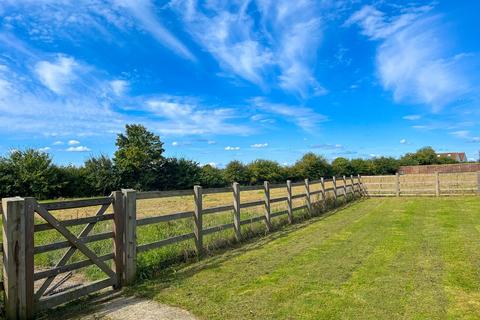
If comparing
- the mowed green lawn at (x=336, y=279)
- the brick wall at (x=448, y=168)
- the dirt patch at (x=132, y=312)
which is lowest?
the mowed green lawn at (x=336, y=279)

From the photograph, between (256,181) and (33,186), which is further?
(256,181)

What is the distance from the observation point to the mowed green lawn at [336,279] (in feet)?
13.6

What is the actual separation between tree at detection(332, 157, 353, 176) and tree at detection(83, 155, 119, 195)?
30.2m

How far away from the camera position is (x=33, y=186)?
2947cm

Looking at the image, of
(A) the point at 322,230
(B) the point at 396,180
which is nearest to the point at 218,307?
(A) the point at 322,230

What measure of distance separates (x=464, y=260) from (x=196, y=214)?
4.86 metres

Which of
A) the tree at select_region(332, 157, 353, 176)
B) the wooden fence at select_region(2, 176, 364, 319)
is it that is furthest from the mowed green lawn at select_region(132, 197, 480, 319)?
the tree at select_region(332, 157, 353, 176)

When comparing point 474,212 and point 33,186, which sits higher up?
point 33,186

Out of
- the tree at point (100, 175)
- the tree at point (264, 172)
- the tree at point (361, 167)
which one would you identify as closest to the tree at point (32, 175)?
the tree at point (100, 175)

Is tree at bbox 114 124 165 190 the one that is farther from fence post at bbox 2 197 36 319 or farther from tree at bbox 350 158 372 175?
fence post at bbox 2 197 36 319

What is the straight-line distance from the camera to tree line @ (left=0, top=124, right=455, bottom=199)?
29.7 meters

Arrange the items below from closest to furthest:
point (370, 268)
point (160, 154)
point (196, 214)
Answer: point (370, 268), point (196, 214), point (160, 154)

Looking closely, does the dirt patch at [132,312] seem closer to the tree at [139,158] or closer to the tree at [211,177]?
the tree at [139,158]

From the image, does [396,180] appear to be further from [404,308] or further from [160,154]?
[160,154]
